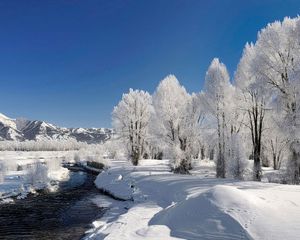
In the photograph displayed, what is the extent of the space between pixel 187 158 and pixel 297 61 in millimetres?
18861

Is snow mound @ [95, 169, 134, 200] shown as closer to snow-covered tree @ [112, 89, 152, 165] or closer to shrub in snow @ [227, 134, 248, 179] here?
shrub in snow @ [227, 134, 248, 179]

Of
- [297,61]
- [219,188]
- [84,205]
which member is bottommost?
[84,205]

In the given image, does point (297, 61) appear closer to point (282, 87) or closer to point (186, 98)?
point (282, 87)

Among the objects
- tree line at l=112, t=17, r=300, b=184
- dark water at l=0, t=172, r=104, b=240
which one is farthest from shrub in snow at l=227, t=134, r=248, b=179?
dark water at l=0, t=172, r=104, b=240

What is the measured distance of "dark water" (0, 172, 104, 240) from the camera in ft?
61.2

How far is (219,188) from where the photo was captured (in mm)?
16812

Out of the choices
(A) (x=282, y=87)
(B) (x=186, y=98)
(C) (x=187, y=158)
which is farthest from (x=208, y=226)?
(B) (x=186, y=98)

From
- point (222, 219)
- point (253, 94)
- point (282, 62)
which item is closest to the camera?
point (222, 219)

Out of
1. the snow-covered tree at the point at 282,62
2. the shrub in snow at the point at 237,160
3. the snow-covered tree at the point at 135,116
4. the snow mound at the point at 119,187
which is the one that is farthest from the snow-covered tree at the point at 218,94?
the snow-covered tree at the point at 135,116

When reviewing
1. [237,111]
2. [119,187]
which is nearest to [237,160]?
[237,111]

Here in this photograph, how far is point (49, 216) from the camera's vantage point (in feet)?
76.8

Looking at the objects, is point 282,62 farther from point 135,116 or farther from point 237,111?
point 135,116

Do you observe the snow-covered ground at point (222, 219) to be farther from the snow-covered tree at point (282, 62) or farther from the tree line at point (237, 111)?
the tree line at point (237, 111)

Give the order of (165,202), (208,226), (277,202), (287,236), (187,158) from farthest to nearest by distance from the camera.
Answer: (187,158) → (165,202) → (277,202) → (208,226) → (287,236)
